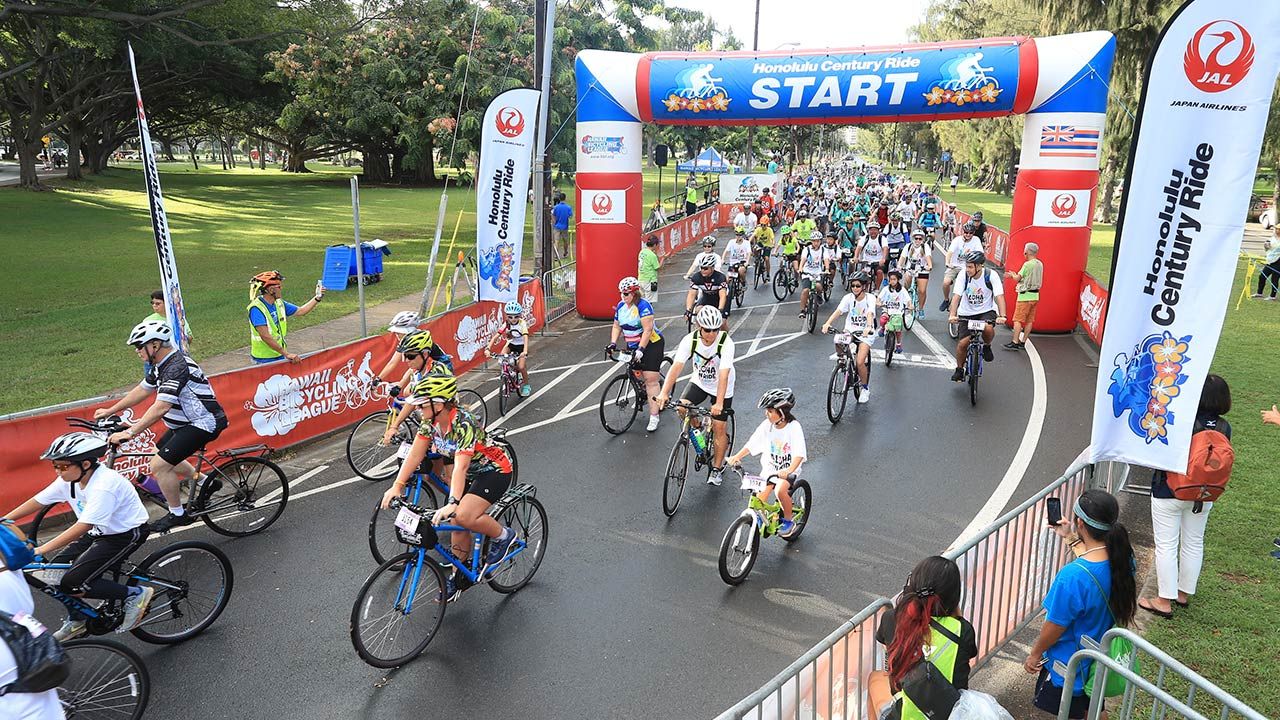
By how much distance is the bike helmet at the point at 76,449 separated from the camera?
5207mm

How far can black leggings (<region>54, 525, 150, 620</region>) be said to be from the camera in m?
5.40

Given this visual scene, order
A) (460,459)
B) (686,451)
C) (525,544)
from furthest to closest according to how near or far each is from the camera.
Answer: (686,451) → (525,544) → (460,459)

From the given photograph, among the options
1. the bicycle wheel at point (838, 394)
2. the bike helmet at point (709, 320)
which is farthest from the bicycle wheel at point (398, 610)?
the bicycle wheel at point (838, 394)

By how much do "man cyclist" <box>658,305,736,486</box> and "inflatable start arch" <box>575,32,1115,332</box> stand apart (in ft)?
30.7

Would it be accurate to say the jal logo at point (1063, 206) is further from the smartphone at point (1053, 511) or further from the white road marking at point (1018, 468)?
the smartphone at point (1053, 511)

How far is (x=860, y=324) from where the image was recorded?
1191cm

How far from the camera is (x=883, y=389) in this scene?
13.0 meters

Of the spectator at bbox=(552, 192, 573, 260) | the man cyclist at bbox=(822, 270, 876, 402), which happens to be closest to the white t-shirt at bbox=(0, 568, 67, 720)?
the man cyclist at bbox=(822, 270, 876, 402)

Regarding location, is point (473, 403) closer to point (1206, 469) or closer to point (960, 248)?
point (1206, 469)

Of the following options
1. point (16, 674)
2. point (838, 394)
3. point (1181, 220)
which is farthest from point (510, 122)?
point (16, 674)

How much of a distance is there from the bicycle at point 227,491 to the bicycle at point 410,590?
2682mm

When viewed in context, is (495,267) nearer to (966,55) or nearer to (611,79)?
(611,79)

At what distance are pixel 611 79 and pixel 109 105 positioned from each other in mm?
44159

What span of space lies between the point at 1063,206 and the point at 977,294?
5.76 meters
